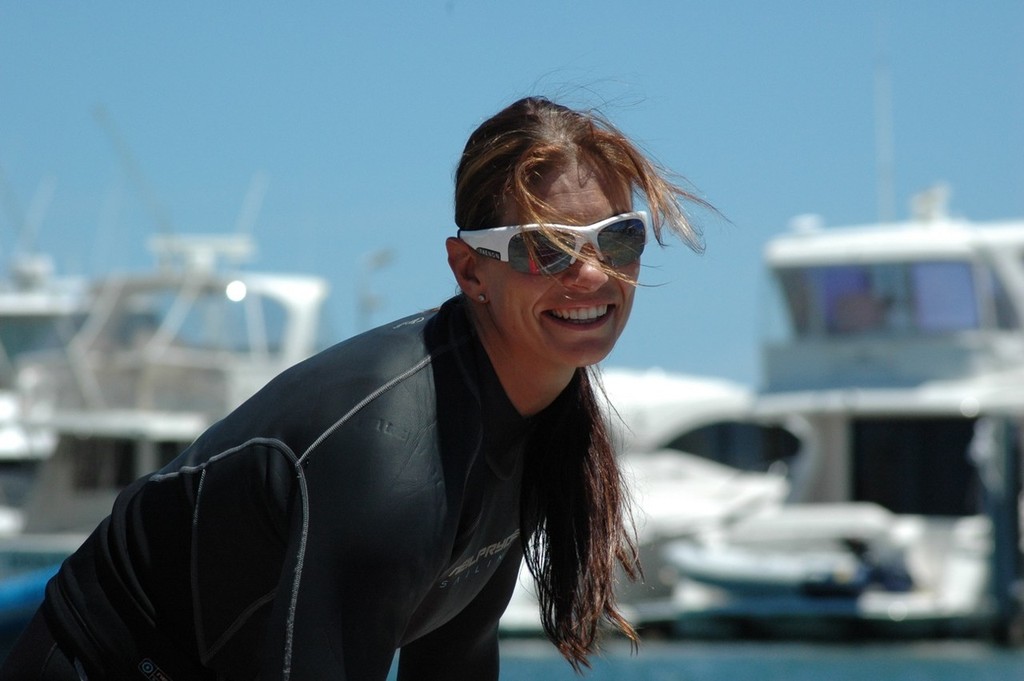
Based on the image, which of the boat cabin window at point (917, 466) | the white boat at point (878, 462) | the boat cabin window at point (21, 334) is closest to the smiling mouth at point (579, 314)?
the white boat at point (878, 462)

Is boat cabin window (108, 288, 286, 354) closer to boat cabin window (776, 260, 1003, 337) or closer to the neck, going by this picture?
boat cabin window (776, 260, 1003, 337)

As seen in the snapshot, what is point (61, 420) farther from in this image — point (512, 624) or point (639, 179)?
point (639, 179)

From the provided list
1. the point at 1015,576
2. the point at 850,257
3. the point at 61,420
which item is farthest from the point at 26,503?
the point at 1015,576

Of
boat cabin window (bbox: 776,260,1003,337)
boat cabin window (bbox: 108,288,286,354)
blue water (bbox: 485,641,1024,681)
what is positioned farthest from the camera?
boat cabin window (bbox: 108,288,286,354)

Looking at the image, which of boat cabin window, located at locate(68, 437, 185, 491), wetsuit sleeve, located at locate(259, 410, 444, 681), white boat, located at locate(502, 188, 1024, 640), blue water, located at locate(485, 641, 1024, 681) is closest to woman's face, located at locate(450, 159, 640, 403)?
wetsuit sleeve, located at locate(259, 410, 444, 681)

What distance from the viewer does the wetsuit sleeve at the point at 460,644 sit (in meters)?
2.73

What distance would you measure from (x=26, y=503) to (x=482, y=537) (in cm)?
→ 2435

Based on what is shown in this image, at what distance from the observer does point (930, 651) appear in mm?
19438

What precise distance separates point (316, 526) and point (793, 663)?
17.4 metres

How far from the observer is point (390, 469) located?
6.86ft

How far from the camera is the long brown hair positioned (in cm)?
230

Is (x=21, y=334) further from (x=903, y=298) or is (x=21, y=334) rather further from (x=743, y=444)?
(x=903, y=298)

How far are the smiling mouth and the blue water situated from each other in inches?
594

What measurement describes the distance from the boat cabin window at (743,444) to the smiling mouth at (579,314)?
30732mm
